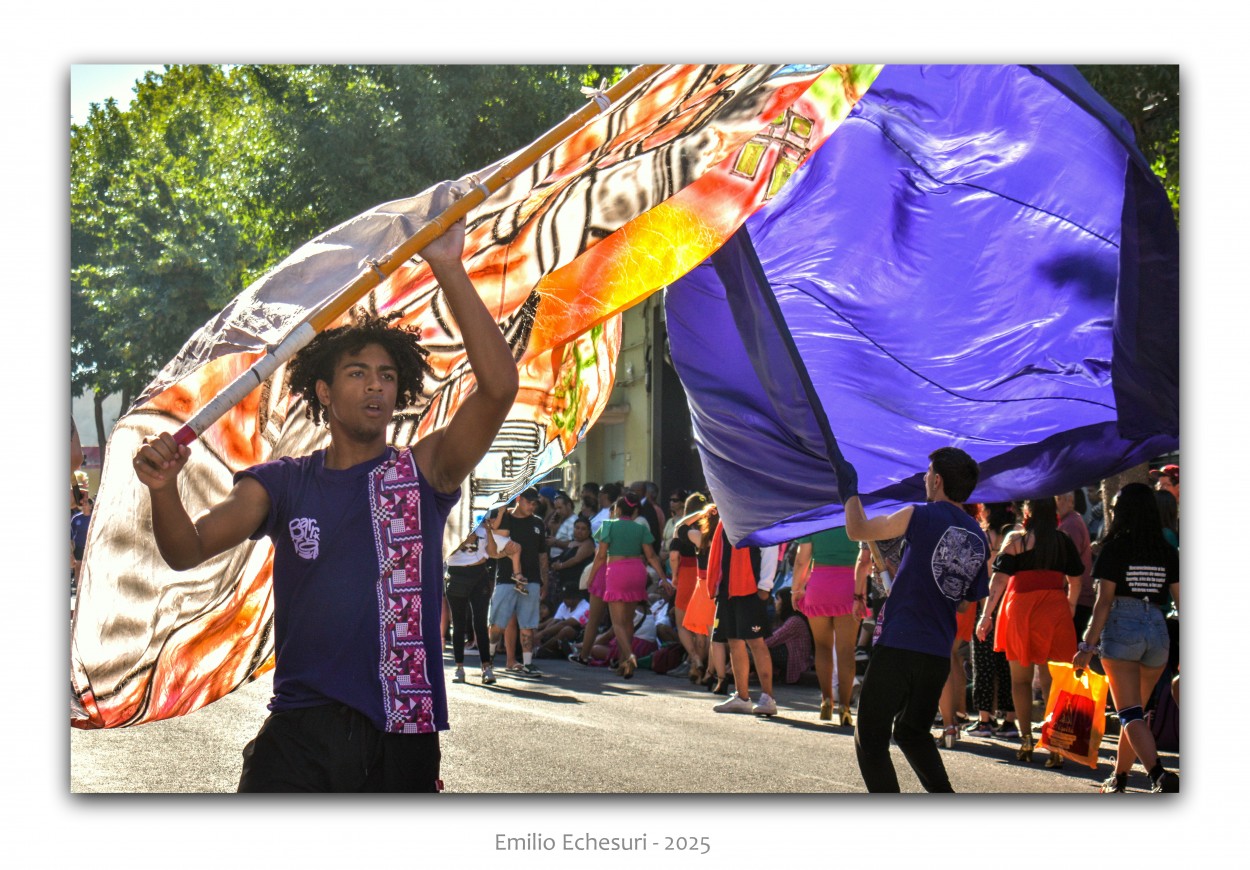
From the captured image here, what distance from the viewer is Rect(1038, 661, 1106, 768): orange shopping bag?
6.01 metres

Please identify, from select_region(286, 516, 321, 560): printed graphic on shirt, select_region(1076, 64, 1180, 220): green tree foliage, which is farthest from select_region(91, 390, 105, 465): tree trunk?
select_region(1076, 64, 1180, 220): green tree foliage

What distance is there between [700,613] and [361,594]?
22.4 feet

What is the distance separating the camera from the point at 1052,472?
529 centimetres

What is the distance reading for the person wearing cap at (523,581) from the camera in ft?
34.2

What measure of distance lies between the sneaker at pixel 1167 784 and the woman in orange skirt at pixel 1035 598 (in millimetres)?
1380

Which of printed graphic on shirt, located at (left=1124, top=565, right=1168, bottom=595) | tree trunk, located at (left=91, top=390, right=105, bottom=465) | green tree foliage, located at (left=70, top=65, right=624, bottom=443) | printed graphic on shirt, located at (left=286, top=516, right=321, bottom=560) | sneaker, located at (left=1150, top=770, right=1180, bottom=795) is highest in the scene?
green tree foliage, located at (left=70, top=65, right=624, bottom=443)

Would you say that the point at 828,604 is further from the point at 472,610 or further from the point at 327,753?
the point at 327,753

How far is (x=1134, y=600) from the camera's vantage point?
18.4 feet

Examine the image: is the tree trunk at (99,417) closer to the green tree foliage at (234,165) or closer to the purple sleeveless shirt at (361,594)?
the green tree foliage at (234,165)

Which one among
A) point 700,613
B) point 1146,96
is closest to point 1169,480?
point 1146,96

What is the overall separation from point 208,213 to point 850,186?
2.35m

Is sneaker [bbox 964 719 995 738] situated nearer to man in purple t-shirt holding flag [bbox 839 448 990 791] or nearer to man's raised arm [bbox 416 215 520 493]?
man in purple t-shirt holding flag [bbox 839 448 990 791]

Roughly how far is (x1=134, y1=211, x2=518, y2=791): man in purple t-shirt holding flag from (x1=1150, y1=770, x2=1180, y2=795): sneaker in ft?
9.68

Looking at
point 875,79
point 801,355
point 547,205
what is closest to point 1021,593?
point 801,355
